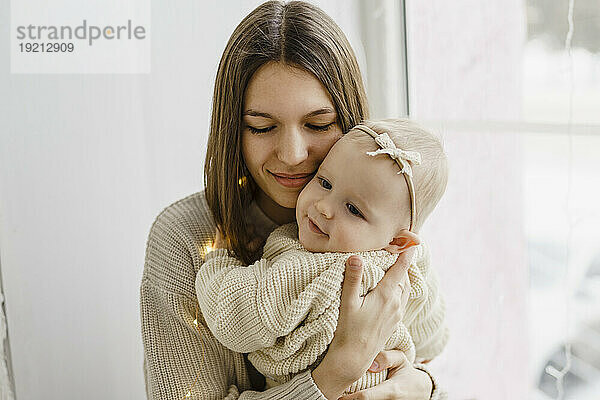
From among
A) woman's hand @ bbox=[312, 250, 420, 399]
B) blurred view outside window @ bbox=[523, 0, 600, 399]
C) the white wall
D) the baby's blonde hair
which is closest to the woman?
woman's hand @ bbox=[312, 250, 420, 399]

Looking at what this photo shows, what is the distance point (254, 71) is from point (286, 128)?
0.43 ft

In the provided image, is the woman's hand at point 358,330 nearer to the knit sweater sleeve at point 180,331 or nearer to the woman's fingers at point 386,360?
the woman's fingers at point 386,360

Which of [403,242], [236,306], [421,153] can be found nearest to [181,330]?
[236,306]

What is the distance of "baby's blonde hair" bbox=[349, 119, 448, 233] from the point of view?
4.40ft

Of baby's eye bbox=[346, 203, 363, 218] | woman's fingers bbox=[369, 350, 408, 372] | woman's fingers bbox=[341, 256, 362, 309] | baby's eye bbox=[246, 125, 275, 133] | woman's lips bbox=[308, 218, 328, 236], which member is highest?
baby's eye bbox=[246, 125, 275, 133]

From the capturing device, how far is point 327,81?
4.76ft

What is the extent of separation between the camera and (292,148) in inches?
55.7

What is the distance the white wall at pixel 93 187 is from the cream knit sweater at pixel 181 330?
1.50 ft

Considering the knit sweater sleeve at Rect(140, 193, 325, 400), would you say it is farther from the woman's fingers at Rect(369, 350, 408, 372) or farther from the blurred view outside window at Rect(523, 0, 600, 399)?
the blurred view outside window at Rect(523, 0, 600, 399)

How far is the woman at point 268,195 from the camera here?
1.37 meters

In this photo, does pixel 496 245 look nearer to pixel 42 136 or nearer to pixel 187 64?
pixel 187 64

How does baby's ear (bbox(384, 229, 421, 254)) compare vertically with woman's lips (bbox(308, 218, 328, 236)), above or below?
below

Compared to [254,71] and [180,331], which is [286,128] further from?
[180,331]

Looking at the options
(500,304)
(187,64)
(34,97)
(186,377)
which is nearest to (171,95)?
(187,64)
